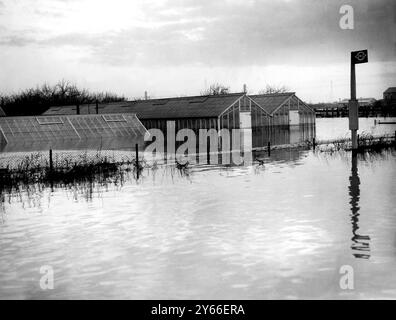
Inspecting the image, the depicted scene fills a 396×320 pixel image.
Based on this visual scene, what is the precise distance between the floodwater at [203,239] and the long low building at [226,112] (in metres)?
26.1

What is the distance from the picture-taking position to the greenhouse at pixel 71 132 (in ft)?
129

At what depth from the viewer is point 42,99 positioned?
82.5 m

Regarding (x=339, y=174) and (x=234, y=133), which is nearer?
(x=339, y=174)

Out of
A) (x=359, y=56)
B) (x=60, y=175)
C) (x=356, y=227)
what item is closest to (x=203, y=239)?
(x=356, y=227)

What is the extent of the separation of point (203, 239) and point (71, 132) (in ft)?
113

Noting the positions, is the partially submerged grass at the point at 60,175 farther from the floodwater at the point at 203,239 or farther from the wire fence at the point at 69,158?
the floodwater at the point at 203,239

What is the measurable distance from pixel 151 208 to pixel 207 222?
2.43 meters

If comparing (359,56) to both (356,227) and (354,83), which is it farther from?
(356,227)

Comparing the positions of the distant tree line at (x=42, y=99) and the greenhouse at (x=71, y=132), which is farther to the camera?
the distant tree line at (x=42, y=99)

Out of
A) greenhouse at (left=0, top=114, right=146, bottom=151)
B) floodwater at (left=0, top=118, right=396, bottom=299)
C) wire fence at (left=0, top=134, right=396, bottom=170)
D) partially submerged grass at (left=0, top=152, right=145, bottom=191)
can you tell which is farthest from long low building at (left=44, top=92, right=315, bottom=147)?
floodwater at (left=0, top=118, right=396, bottom=299)

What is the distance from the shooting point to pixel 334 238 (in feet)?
32.7

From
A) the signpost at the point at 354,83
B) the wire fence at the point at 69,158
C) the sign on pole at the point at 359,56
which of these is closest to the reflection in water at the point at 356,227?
the signpost at the point at 354,83
